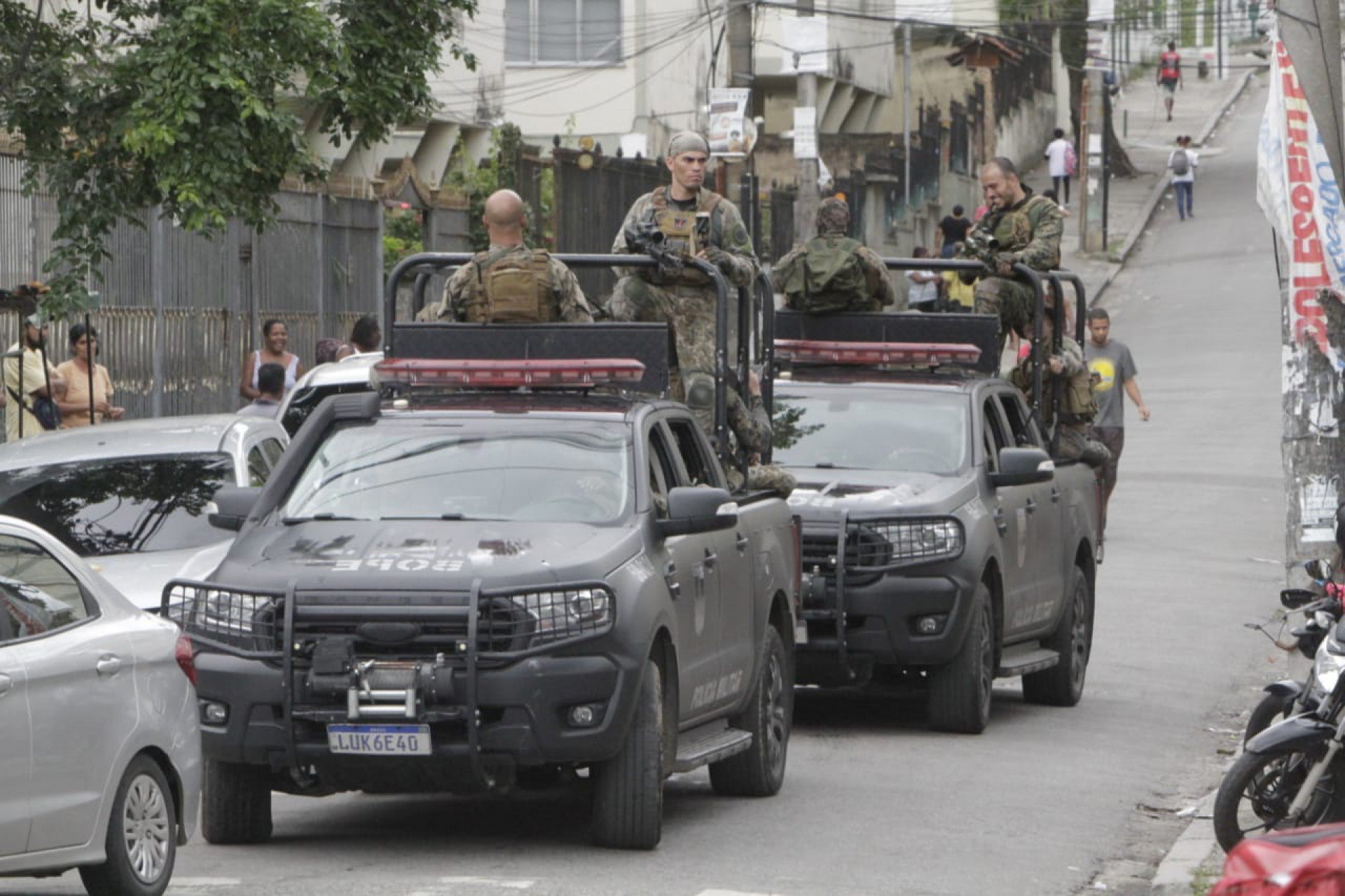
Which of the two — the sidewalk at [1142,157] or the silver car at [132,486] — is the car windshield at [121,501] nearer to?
the silver car at [132,486]

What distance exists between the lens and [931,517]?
12.7 m

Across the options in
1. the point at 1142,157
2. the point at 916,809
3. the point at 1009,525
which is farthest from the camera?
the point at 1142,157

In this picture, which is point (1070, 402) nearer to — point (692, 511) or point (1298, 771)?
point (692, 511)

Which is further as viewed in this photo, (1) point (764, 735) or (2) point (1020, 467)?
(2) point (1020, 467)

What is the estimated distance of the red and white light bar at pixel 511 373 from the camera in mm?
10312

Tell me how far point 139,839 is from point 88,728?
1.63 ft

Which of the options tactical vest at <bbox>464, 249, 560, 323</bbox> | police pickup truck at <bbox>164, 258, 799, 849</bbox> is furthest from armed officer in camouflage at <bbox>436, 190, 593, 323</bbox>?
police pickup truck at <bbox>164, 258, 799, 849</bbox>

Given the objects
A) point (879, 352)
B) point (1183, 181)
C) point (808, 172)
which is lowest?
point (879, 352)

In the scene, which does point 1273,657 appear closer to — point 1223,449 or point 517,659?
point 517,659

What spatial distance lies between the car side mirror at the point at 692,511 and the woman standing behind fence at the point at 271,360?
9.95 m

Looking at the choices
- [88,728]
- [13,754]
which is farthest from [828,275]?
[13,754]

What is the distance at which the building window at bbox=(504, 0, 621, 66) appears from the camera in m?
41.3

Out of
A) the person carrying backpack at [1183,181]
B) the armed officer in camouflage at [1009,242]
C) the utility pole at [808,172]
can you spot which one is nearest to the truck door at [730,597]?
the armed officer in camouflage at [1009,242]

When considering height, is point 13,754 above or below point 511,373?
below
